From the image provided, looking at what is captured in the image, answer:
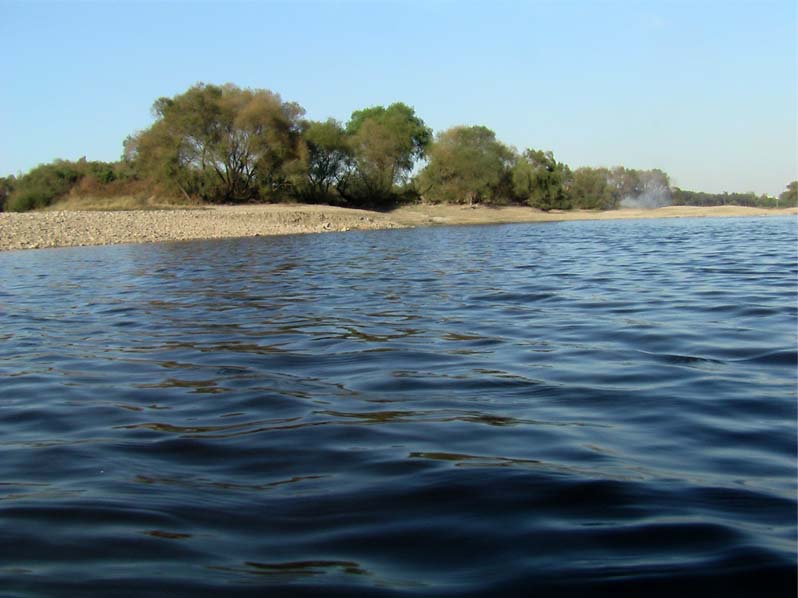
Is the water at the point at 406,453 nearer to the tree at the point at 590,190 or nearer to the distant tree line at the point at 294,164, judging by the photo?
the distant tree line at the point at 294,164

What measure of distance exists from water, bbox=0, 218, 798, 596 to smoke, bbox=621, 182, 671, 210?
3736 inches

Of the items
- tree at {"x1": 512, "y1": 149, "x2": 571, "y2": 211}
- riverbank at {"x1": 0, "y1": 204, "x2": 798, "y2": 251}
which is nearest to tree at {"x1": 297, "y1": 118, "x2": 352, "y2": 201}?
riverbank at {"x1": 0, "y1": 204, "x2": 798, "y2": 251}

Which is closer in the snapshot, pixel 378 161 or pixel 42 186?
pixel 42 186

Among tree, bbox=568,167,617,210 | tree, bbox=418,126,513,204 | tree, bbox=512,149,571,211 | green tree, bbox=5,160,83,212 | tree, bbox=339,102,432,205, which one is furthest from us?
tree, bbox=568,167,617,210

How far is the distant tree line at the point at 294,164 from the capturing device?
162ft

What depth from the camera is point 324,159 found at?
5831 centimetres

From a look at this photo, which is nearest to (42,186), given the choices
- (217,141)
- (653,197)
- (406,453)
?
(217,141)

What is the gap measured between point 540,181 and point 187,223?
40.5 m

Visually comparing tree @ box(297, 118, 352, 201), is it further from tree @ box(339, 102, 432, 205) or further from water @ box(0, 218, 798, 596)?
water @ box(0, 218, 798, 596)

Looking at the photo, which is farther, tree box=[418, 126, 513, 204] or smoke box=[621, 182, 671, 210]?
smoke box=[621, 182, 671, 210]

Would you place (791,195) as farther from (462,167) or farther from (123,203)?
(123,203)

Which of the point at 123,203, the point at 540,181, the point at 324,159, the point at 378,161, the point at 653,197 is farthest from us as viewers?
the point at 653,197

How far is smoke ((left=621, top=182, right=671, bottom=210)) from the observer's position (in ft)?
326

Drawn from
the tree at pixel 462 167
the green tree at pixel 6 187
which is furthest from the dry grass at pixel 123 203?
the tree at pixel 462 167
